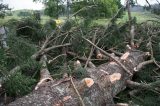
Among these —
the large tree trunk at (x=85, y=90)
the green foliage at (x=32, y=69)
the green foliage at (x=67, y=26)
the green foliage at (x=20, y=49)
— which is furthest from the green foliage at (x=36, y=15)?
the green foliage at (x=20, y=49)

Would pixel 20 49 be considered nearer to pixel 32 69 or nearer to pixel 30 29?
pixel 32 69

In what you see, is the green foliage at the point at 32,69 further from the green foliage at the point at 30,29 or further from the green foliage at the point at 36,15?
the green foliage at the point at 36,15

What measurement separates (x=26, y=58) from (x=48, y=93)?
681mm

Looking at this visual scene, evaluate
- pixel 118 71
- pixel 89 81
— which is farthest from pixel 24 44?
pixel 118 71

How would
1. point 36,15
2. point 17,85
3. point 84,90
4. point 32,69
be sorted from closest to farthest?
point 17,85 < point 84,90 < point 32,69 < point 36,15

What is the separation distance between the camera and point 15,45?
409 cm

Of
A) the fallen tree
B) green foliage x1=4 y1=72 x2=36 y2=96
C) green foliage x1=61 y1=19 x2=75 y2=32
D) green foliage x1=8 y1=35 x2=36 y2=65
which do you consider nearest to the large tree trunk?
the fallen tree

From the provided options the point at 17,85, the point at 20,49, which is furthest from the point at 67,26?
the point at 17,85

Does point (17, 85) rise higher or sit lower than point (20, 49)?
lower

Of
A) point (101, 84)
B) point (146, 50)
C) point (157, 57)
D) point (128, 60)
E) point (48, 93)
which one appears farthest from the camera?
point (146, 50)

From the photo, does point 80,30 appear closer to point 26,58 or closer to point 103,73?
point 103,73

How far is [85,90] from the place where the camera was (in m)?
3.93

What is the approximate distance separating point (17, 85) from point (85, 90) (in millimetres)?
849

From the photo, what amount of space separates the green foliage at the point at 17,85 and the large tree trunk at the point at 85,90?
0.19 metres
